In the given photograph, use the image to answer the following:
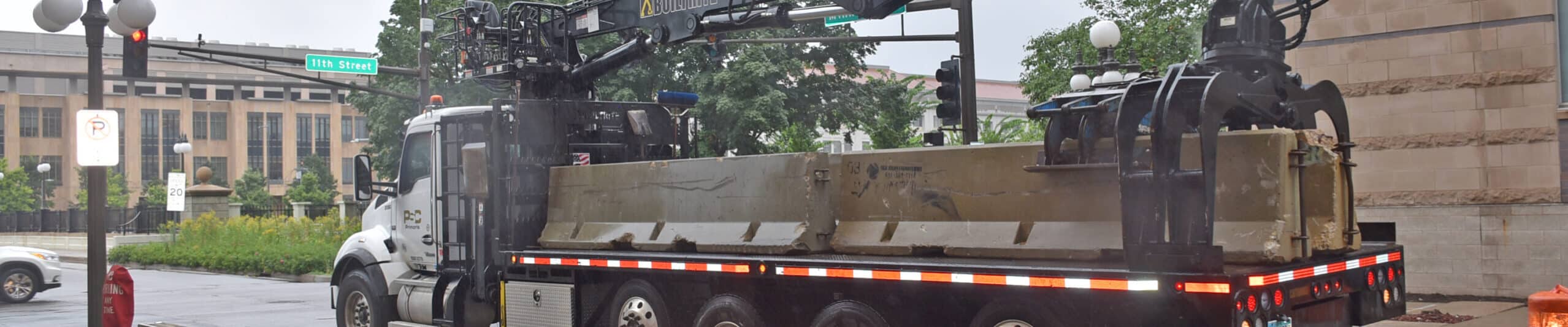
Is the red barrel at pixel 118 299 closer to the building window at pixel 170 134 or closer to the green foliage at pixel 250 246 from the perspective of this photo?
the green foliage at pixel 250 246

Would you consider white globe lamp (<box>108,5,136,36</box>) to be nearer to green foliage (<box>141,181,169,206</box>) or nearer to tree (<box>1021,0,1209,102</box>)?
tree (<box>1021,0,1209,102</box>)

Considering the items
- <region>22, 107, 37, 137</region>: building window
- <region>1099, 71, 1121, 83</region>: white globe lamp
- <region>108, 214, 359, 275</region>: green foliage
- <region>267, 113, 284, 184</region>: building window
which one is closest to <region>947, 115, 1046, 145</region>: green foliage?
<region>108, 214, 359, 275</region>: green foliage

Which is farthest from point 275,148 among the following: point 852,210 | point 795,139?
point 852,210

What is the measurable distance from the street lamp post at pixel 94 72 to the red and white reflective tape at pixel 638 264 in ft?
15.6

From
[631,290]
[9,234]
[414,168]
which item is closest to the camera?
[631,290]

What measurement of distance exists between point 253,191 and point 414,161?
282 ft

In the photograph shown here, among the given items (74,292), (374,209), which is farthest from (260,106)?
(374,209)

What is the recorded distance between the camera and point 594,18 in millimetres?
11977

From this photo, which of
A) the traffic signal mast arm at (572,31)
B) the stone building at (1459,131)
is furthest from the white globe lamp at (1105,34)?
the traffic signal mast arm at (572,31)

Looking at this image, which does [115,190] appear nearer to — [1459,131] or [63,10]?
[63,10]

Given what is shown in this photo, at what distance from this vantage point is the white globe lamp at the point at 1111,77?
16.2 meters

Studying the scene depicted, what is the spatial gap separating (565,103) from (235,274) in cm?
2283

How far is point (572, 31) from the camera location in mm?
12117

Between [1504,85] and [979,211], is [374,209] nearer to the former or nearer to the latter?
[979,211]
